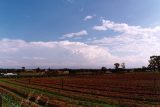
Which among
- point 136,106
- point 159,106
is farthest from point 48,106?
point 159,106

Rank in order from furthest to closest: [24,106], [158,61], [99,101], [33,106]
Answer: [158,61] → [99,101] → [33,106] → [24,106]

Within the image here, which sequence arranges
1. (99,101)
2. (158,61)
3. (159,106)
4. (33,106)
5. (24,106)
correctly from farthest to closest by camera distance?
(158,61)
(99,101)
(159,106)
(33,106)
(24,106)

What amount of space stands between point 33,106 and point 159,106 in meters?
8.58

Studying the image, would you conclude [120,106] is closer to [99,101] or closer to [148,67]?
[99,101]

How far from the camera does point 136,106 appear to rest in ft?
68.9

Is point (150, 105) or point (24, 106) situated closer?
point (24, 106)

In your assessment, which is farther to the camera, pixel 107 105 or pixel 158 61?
pixel 158 61

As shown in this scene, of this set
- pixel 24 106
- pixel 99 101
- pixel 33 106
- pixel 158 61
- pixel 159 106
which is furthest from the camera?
pixel 158 61

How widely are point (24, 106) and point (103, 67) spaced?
558 ft

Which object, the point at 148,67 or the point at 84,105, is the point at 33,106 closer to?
the point at 84,105

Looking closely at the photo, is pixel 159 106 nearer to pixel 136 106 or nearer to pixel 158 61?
pixel 136 106

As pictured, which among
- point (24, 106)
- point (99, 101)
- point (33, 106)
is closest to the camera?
point (24, 106)

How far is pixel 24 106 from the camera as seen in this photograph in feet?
56.9

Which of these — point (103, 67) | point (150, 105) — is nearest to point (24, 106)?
point (150, 105)
